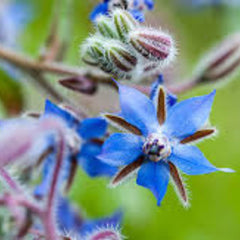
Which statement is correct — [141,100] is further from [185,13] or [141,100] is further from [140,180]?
[185,13]

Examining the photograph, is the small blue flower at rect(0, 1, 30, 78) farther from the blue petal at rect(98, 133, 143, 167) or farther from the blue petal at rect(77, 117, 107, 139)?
the blue petal at rect(98, 133, 143, 167)

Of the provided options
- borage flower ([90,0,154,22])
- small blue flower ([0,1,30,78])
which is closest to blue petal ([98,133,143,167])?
borage flower ([90,0,154,22])

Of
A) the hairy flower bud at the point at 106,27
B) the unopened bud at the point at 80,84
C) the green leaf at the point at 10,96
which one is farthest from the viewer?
the green leaf at the point at 10,96

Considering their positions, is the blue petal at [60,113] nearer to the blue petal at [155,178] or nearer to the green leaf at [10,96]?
the blue petal at [155,178]

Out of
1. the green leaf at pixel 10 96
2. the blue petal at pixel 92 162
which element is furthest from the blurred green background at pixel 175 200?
the blue petal at pixel 92 162

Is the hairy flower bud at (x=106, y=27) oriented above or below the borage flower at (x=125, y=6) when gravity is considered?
below

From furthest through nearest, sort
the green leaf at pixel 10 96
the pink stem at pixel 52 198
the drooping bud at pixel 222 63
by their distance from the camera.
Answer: the green leaf at pixel 10 96
the drooping bud at pixel 222 63
the pink stem at pixel 52 198

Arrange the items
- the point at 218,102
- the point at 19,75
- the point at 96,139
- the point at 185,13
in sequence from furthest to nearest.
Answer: the point at 185,13
the point at 218,102
the point at 19,75
the point at 96,139

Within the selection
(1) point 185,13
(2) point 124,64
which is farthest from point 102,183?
(1) point 185,13
